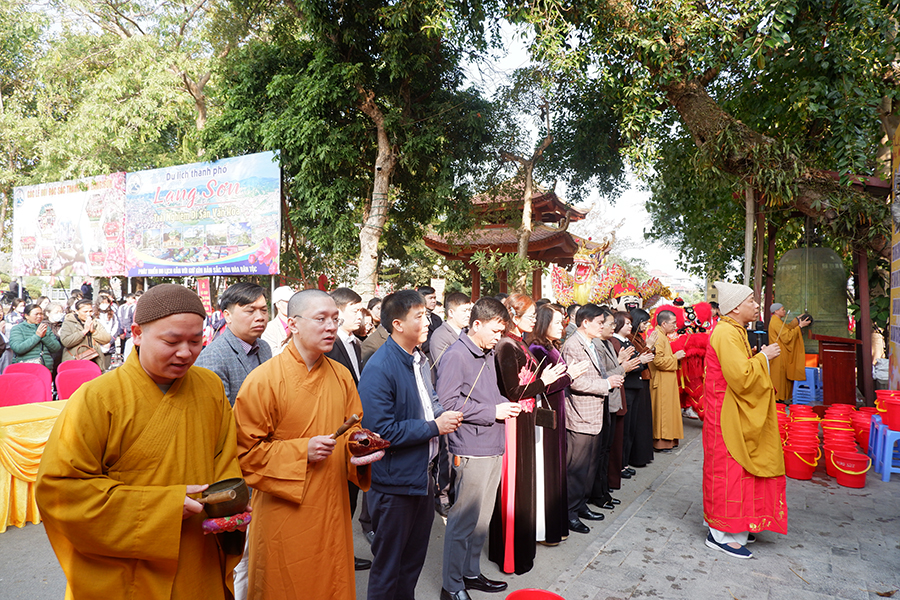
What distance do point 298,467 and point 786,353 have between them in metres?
9.08

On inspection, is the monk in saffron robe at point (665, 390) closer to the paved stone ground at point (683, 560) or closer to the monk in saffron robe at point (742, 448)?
the paved stone ground at point (683, 560)

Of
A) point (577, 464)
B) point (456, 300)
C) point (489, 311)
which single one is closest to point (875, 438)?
point (577, 464)

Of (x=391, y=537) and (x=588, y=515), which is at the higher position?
(x=391, y=537)

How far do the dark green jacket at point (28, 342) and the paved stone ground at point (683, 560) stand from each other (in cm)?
287

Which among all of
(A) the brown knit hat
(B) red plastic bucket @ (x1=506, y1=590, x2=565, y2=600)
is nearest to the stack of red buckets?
(B) red plastic bucket @ (x1=506, y1=590, x2=565, y2=600)

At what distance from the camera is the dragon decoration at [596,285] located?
37.8 ft

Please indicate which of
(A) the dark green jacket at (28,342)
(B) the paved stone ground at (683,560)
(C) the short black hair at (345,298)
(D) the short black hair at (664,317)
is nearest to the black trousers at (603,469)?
(B) the paved stone ground at (683,560)

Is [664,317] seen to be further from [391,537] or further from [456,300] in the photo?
[391,537]

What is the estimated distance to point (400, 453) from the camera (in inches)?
108

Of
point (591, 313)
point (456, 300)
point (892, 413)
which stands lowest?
Answer: point (892, 413)

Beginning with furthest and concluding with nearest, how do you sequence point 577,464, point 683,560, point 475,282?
1. point 475,282
2. point 577,464
3. point 683,560

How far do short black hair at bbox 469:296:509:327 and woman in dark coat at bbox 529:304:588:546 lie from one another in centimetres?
64

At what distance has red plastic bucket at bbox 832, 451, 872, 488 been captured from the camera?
533cm

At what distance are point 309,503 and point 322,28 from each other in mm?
10287
